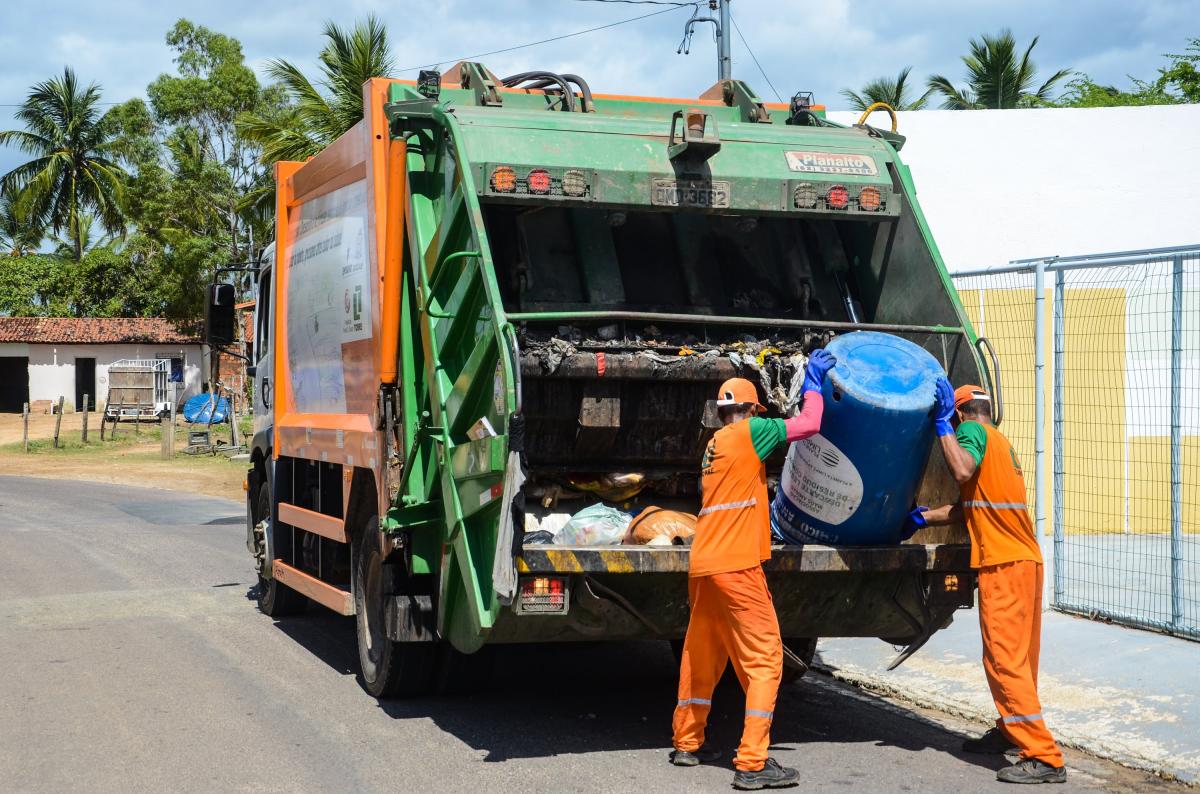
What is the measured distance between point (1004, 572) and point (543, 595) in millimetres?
1881

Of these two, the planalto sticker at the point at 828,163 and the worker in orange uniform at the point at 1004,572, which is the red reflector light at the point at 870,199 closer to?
the planalto sticker at the point at 828,163

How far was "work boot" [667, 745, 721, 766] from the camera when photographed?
Answer: 548 centimetres

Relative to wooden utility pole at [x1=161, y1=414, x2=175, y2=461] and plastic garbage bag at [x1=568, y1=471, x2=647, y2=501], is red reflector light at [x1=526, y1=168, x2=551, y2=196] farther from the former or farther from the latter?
wooden utility pole at [x1=161, y1=414, x2=175, y2=461]

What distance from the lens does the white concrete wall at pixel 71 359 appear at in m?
45.2

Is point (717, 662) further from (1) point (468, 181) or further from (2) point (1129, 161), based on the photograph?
(2) point (1129, 161)

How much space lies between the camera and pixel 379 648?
6.71 m

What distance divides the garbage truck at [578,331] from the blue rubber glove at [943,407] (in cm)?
46

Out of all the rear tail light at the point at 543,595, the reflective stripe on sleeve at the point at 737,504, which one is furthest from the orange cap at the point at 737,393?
the rear tail light at the point at 543,595

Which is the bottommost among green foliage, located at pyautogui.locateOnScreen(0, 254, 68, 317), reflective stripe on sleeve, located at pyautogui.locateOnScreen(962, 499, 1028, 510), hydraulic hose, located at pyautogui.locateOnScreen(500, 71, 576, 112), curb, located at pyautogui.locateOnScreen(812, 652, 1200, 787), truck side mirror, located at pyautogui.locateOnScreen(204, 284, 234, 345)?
curb, located at pyautogui.locateOnScreen(812, 652, 1200, 787)

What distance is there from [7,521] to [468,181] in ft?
40.0

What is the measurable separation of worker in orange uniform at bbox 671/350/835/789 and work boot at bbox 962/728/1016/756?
98 centimetres

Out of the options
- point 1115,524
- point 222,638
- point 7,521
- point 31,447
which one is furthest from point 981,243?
point 31,447

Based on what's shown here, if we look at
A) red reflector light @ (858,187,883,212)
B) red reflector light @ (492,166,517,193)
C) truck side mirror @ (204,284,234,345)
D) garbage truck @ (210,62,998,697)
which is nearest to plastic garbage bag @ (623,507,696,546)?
garbage truck @ (210,62,998,697)

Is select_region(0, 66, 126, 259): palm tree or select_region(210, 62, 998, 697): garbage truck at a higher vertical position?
select_region(0, 66, 126, 259): palm tree
